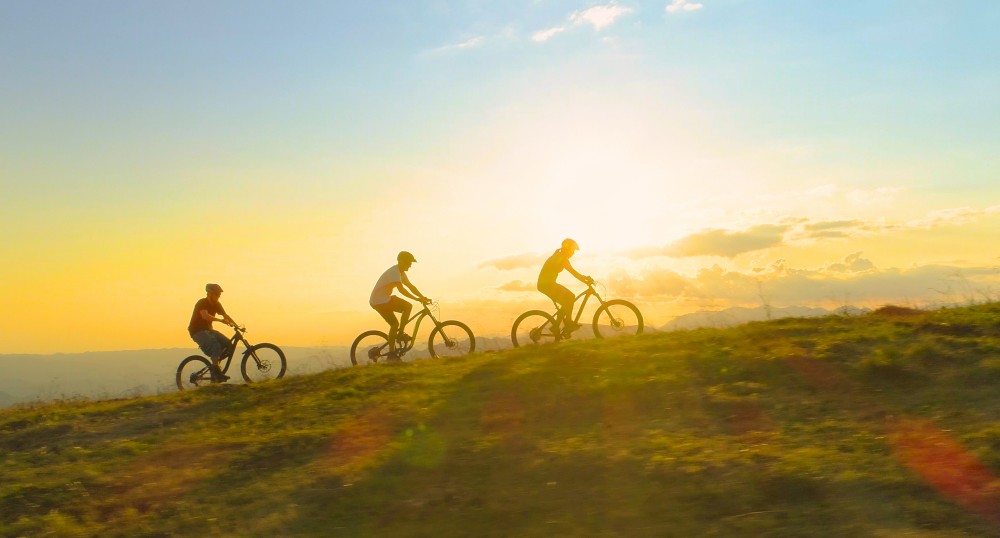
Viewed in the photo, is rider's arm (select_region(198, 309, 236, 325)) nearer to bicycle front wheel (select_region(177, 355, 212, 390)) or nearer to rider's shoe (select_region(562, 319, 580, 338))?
bicycle front wheel (select_region(177, 355, 212, 390))

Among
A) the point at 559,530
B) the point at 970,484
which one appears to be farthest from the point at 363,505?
the point at 970,484

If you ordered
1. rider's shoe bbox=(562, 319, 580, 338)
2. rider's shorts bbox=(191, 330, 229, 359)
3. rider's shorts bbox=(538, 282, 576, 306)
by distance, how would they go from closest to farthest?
rider's shorts bbox=(191, 330, 229, 359)
rider's shorts bbox=(538, 282, 576, 306)
rider's shoe bbox=(562, 319, 580, 338)

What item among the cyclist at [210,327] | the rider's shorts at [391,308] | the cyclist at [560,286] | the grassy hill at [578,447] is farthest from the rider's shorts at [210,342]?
the cyclist at [560,286]

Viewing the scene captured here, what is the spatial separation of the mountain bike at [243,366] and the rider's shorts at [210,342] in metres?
0.16

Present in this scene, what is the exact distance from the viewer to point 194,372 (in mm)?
15062

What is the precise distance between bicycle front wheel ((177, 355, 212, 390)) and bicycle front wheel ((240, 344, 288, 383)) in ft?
2.08

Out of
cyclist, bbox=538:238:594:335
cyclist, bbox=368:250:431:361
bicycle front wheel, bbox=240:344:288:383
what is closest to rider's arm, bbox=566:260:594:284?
cyclist, bbox=538:238:594:335

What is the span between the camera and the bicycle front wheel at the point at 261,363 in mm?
15391

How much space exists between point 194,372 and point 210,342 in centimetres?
65

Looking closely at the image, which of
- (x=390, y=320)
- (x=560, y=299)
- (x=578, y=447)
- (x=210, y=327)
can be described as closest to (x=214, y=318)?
(x=210, y=327)

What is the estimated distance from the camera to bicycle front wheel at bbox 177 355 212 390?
15.0 m

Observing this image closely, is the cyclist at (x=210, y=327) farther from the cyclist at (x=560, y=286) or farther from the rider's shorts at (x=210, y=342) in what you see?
A: the cyclist at (x=560, y=286)

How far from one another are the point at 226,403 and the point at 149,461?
289 cm

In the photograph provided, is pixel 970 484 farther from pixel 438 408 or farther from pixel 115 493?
pixel 115 493
